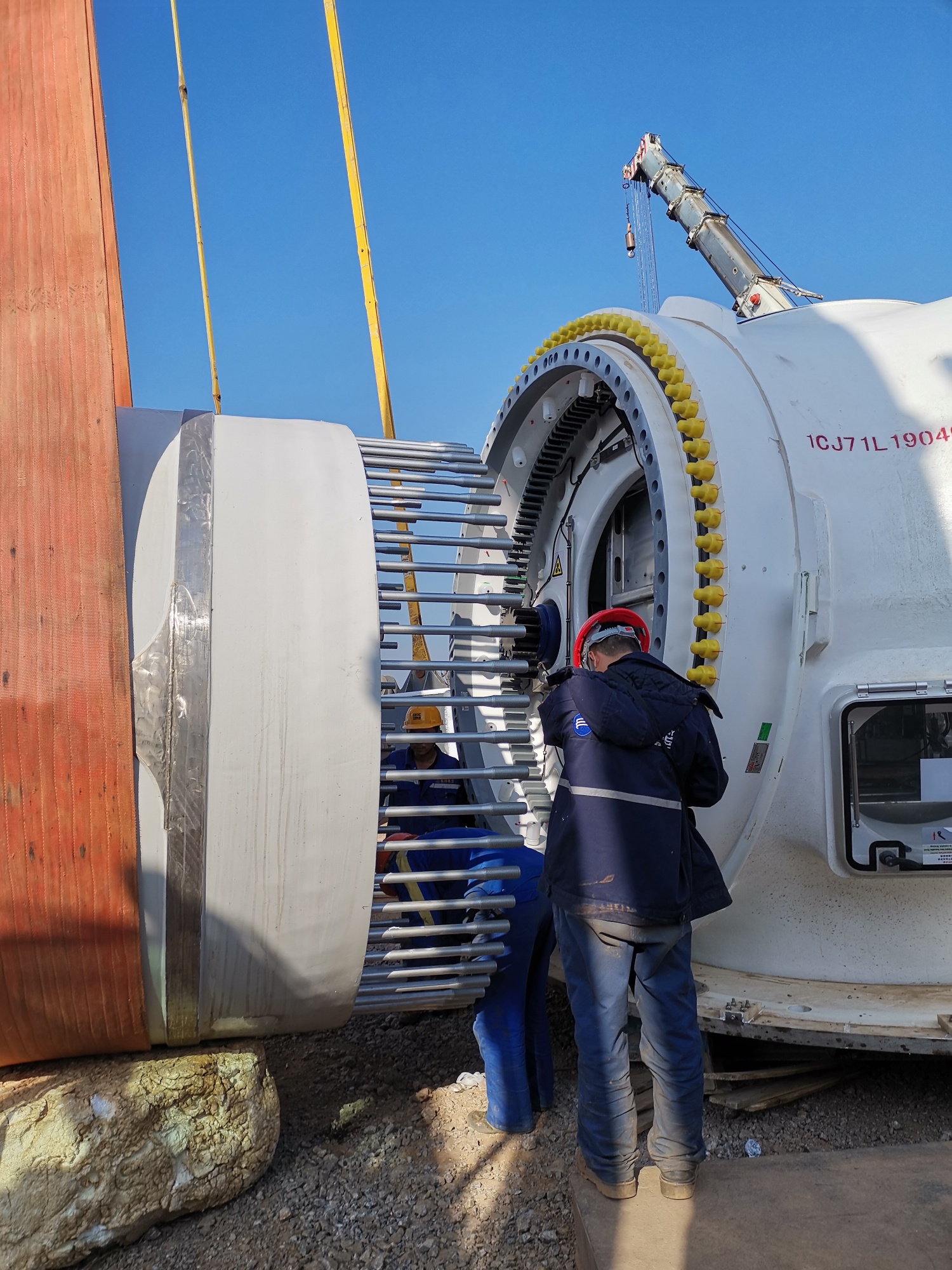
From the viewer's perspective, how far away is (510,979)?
320 centimetres

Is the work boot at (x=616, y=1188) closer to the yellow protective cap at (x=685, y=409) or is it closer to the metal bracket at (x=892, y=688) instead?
the metal bracket at (x=892, y=688)

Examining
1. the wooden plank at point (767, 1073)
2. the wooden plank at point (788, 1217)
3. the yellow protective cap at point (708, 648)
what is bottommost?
the wooden plank at point (767, 1073)

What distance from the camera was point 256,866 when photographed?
2381 millimetres

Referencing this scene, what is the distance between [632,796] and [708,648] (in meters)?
0.73

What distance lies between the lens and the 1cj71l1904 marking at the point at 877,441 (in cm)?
323

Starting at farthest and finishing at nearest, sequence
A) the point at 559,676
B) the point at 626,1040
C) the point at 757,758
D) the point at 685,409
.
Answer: the point at 685,409, the point at 757,758, the point at 559,676, the point at 626,1040

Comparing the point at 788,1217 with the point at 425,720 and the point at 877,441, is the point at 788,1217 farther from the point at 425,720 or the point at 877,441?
the point at 425,720

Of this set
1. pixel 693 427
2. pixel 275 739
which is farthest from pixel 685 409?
pixel 275 739

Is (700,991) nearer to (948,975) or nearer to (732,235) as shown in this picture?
(948,975)

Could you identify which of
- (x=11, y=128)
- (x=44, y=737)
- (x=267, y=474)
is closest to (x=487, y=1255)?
(x=44, y=737)

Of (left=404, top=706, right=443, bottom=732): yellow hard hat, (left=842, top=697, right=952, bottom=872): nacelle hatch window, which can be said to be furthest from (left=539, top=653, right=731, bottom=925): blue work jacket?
(left=404, top=706, right=443, bottom=732): yellow hard hat

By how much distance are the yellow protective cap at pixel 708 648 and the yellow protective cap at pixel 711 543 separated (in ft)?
0.93

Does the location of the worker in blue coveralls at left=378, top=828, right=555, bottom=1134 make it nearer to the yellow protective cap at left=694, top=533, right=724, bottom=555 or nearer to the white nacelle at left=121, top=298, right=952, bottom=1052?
the white nacelle at left=121, top=298, right=952, bottom=1052

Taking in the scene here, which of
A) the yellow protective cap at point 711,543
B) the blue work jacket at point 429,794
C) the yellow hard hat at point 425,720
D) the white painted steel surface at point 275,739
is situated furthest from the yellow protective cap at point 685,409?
the yellow hard hat at point 425,720
